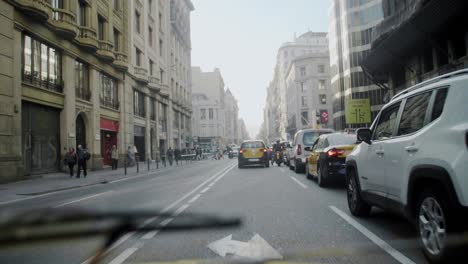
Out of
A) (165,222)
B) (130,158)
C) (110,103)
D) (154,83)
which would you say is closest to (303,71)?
(154,83)

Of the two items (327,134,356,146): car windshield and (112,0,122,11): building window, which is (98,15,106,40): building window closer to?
(112,0,122,11): building window

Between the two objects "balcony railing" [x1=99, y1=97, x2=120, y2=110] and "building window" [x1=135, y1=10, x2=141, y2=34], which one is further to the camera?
"building window" [x1=135, y1=10, x2=141, y2=34]

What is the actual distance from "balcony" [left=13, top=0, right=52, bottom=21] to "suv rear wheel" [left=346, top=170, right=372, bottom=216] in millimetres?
16521

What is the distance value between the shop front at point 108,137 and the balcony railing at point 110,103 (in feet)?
3.76

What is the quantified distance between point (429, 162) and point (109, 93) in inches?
1039

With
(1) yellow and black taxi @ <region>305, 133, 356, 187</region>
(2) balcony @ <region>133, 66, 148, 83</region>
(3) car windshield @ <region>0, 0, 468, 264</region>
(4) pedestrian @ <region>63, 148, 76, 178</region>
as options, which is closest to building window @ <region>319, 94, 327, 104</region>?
(3) car windshield @ <region>0, 0, 468, 264</region>

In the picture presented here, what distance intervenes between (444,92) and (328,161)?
20.3ft

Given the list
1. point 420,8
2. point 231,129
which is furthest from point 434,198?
point 231,129

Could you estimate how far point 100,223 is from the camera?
145 cm

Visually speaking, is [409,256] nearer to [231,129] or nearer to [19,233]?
[19,233]

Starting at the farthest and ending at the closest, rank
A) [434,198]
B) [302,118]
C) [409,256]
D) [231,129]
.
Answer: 1. [231,129]
2. [302,118]
3. [409,256]
4. [434,198]

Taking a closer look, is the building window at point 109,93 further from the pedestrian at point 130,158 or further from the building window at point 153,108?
the building window at point 153,108

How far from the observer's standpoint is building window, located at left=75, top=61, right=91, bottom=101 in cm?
2228

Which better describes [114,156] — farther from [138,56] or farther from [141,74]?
[138,56]
